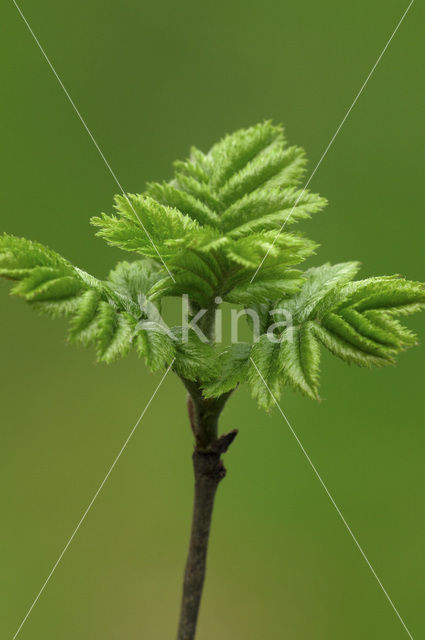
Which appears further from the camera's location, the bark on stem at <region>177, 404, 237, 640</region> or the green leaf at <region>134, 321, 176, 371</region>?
the bark on stem at <region>177, 404, 237, 640</region>

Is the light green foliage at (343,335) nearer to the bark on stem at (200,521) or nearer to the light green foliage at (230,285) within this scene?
the light green foliage at (230,285)

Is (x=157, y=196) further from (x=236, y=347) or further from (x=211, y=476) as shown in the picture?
(x=211, y=476)

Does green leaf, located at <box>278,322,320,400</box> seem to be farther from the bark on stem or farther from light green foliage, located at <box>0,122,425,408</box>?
the bark on stem

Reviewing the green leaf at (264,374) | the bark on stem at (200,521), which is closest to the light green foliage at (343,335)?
the green leaf at (264,374)

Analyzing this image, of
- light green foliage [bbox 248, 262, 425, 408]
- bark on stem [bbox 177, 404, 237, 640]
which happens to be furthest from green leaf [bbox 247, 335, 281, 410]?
bark on stem [bbox 177, 404, 237, 640]

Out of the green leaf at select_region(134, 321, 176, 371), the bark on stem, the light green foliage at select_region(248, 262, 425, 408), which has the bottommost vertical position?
the bark on stem

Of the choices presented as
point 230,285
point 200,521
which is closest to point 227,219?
point 230,285

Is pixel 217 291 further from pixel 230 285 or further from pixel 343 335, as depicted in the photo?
pixel 343 335
